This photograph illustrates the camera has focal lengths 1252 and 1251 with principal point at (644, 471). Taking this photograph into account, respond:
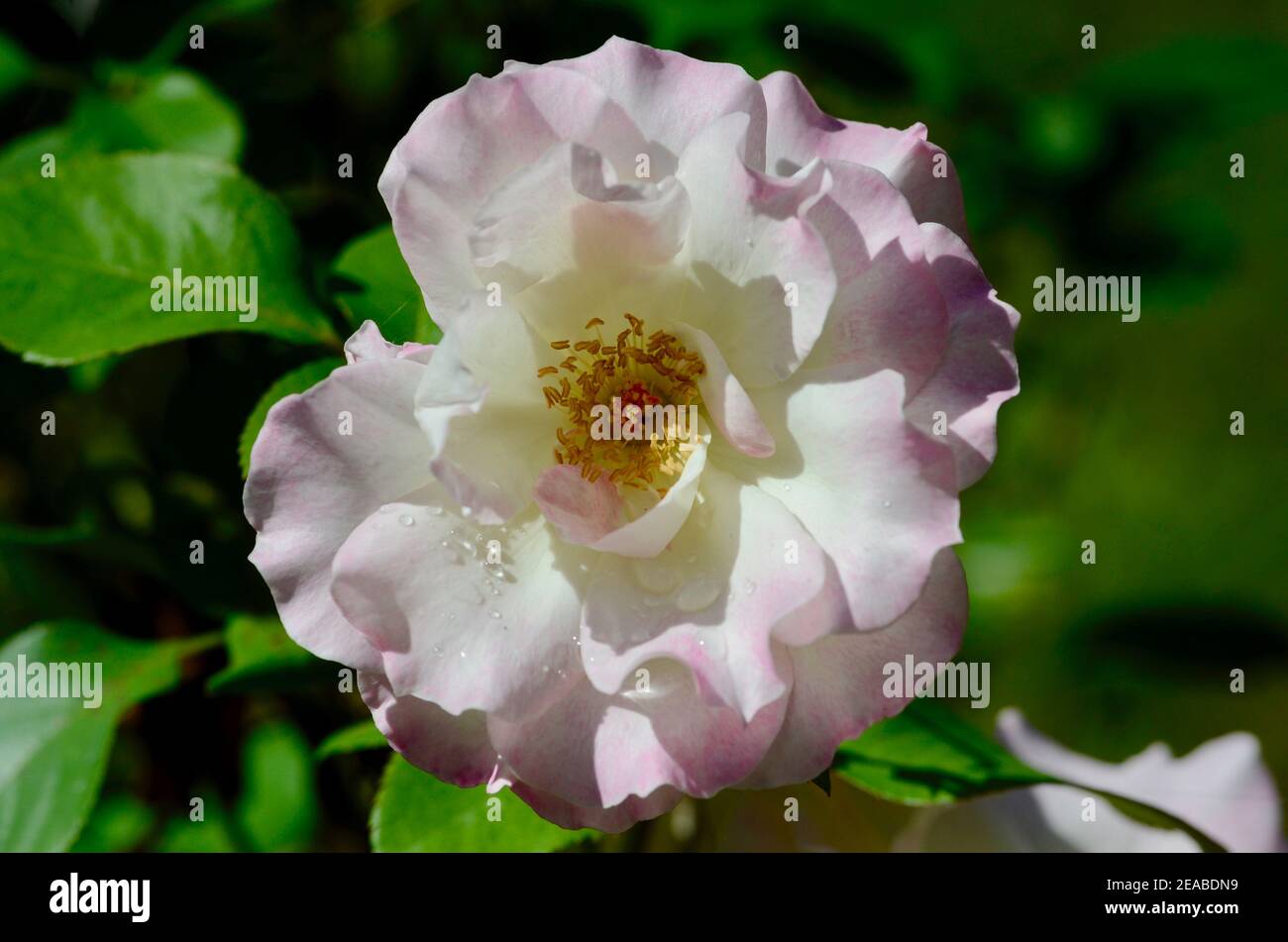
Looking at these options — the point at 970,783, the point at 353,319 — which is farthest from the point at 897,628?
the point at 353,319

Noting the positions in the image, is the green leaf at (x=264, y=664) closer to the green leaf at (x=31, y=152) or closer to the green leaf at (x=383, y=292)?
the green leaf at (x=383, y=292)

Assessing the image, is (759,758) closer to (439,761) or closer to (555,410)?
(439,761)

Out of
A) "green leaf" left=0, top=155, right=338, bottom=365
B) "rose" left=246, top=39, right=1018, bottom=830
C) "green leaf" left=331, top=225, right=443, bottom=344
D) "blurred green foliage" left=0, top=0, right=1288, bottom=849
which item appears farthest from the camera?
"blurred green foliage" left=0, top=0, right=1288, bottom=849

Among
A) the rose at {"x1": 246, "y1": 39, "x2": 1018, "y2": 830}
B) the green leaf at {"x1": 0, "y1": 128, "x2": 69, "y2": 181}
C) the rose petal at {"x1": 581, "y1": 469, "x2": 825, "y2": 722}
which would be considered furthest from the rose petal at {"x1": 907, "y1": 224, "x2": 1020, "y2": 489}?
the green leaf at {"x1": 0, "y1": 128, "x2": 69, "y2": 181}

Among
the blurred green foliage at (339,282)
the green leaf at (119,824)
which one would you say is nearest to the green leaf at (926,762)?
the blurred green foliage at (339,282)

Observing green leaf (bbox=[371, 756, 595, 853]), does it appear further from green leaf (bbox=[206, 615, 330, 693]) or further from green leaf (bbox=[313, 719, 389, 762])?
green leaf (bbox=[206, 615, 330, 693])
